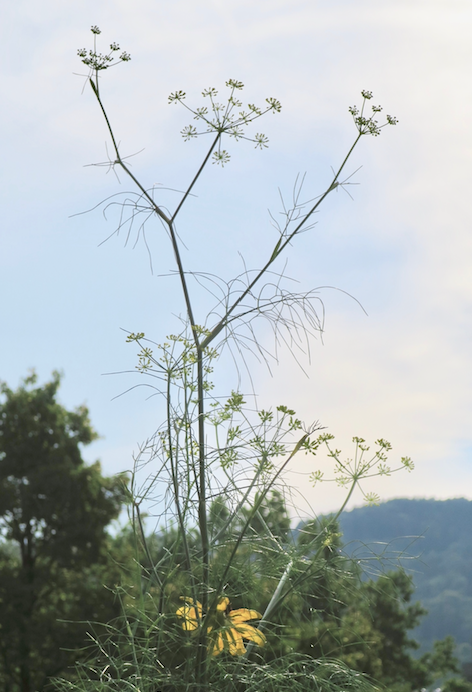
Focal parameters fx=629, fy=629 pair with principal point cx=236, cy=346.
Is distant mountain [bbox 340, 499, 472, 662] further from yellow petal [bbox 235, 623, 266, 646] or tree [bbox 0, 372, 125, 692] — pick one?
yellow petal [bbox 235, 623, 266, 646]

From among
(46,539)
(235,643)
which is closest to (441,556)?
(46,539)

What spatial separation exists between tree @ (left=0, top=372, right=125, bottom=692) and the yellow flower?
21.6ft

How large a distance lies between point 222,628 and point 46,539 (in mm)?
7421

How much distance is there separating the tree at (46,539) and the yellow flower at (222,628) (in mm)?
6589

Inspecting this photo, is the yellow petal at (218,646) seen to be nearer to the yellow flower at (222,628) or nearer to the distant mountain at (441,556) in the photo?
the yellow flower at (222,628)

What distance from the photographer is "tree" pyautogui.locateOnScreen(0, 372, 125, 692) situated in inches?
297

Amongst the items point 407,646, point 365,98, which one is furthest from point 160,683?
point 407,646

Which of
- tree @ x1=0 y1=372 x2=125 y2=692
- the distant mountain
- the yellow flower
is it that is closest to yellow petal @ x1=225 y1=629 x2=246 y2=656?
the yellow flower

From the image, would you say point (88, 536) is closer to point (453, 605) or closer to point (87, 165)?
point (87, 165)

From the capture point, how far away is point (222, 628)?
121 cm

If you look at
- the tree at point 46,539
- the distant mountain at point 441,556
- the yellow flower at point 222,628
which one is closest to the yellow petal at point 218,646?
the yellow flower at point 222,628

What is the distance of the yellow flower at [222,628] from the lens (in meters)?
1.22

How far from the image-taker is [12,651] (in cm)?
759

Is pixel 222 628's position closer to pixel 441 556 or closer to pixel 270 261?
pixel 270 261
